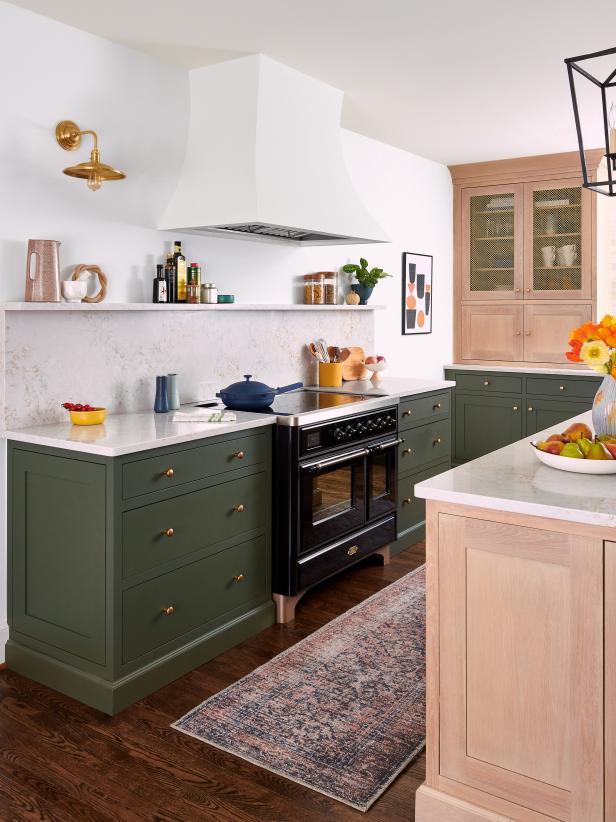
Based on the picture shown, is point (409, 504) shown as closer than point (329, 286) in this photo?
Yes

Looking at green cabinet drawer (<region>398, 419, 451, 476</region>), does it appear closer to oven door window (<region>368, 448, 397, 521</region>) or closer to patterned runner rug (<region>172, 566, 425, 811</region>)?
oven door window (<region>368, 448, 397, 521</region>)

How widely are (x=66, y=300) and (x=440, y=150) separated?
3512 mm

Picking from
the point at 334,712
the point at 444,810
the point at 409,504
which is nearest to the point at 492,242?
the point at 409,504

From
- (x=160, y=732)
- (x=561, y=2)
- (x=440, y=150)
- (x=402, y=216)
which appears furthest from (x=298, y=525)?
(x=440, y=150)

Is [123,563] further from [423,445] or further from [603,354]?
[423,445]

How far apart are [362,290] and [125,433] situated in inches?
102

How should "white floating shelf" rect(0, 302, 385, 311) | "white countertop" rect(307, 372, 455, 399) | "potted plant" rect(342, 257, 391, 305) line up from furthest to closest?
"potted plant" rect(342, 257, 391, 305), "white countertop" rect(307, 372, 455, 399), "white floating shelf" rect(0, 302, 385, 311)

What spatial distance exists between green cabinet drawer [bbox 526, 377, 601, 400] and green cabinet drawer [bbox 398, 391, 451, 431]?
141cm

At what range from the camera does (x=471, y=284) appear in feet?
21.1

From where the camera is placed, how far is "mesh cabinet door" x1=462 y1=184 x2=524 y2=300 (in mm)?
6141

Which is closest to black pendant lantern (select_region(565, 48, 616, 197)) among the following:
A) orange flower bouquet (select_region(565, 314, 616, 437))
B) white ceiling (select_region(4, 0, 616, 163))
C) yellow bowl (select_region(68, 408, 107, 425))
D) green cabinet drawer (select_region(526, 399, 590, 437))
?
white ceiling (select_region(4, 0, 616, 163))

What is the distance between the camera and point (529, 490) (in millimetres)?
2066

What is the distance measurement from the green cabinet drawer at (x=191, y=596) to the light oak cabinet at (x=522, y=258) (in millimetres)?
3597

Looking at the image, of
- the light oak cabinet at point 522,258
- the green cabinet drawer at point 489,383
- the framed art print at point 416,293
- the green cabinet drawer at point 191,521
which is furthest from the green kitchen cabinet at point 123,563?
the light oak cabinet at point 522,258
